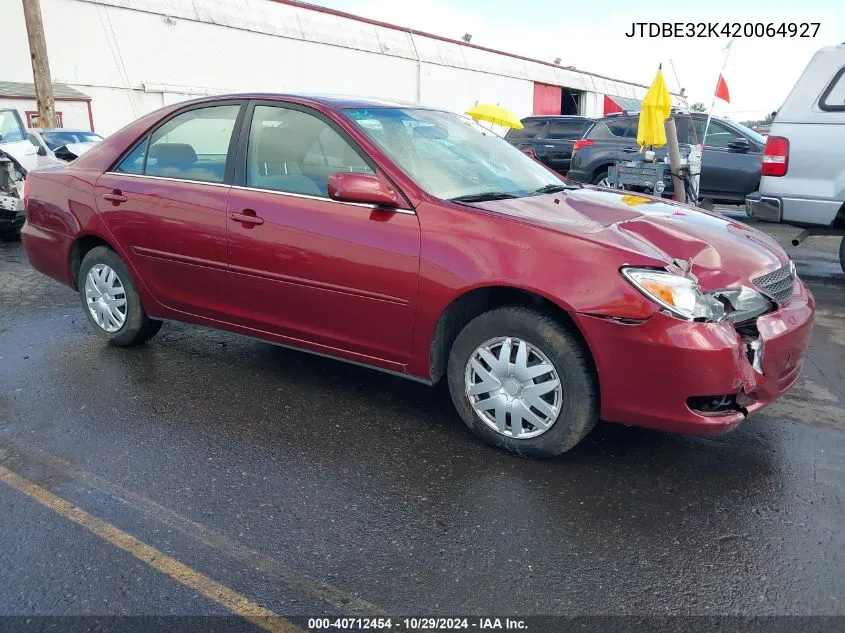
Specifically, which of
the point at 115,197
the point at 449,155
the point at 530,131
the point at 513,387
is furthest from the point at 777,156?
the point at 530,131

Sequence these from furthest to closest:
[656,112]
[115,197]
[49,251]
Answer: [656,112]
[49,251]
[115,197]

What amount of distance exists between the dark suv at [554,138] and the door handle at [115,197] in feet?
40.0

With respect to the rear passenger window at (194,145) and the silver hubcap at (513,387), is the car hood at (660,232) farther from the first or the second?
the rear passenger window at (194,145)

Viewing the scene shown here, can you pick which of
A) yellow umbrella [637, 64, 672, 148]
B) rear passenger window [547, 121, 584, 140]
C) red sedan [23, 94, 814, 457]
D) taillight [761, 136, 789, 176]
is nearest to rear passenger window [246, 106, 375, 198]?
red sedan [23, 94, 814, 457]

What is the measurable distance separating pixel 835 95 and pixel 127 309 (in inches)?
240

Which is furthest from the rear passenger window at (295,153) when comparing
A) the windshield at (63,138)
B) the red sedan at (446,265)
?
the windshield at (63,138)

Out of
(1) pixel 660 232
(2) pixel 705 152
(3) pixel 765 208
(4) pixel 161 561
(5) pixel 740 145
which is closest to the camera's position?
(4) pixel 161 561

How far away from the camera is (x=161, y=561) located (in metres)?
2.64

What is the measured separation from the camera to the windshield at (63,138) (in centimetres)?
1247

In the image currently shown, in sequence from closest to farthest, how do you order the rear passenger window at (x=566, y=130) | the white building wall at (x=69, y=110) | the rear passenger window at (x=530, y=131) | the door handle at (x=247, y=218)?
the door handle at (x=247, y=218) → the rear passenger window at (x=566, y=130) → the rear passenger window at (x=530, y=131) → the white building wall at (x=69, y=110)

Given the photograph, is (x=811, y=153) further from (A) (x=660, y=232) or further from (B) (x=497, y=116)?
(B) (x=497, y=116)

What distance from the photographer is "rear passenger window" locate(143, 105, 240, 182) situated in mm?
4270

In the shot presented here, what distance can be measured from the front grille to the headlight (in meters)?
0.44

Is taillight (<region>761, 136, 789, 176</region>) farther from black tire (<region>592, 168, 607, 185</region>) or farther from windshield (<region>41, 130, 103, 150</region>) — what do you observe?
windshield (<region>41, 130, 103, 150</region>)
